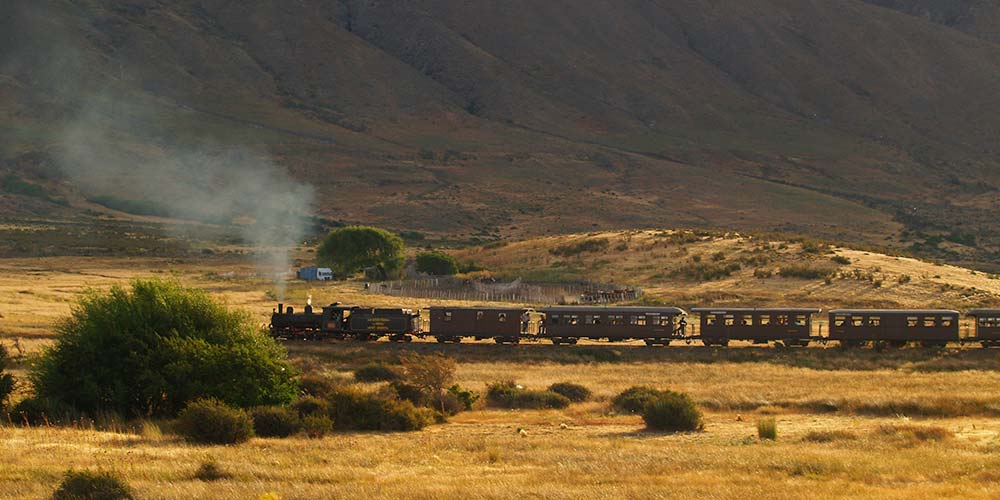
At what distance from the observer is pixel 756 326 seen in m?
47.2

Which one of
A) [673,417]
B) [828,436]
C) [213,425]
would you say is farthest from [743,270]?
[213,425]

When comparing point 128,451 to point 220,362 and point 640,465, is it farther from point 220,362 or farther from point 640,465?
point 640,465

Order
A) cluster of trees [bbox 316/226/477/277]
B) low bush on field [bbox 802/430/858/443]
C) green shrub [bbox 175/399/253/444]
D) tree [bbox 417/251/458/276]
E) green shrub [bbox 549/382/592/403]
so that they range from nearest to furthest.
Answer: green shrub [bbox 175/399/253/444]
low bush on field [bbox 802/430/858/443]
green shrub [bbox 549/382/592/403]
tree [bbox 417/251/458/276]
cluster of trees [bbox 316/226/477/277]

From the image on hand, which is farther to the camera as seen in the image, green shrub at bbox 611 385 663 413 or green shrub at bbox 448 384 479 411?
green shrub at bbox 448 384 479 411

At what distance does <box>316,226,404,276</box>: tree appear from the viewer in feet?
266

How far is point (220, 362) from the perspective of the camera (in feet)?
92.3

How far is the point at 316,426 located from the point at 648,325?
79.1 feet

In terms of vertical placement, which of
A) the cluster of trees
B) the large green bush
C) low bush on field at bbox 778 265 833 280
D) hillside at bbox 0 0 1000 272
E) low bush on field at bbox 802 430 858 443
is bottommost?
low bush on field at bbox 802 430 858 443

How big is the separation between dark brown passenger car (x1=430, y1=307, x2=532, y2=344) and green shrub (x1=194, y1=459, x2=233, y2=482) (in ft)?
94.9

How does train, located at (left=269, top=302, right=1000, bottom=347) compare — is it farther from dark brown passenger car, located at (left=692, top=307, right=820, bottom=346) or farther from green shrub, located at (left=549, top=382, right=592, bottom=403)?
green shrub, located at (left=549, top=382, right=592, bottom=403)

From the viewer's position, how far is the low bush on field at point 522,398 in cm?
3269

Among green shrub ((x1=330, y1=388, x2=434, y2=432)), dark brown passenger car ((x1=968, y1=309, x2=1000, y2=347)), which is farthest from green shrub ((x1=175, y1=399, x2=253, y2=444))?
dark brown passenger car ((x1=968, y1=309, x2=1000, y2=347))

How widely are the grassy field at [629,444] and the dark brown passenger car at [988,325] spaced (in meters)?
2.23

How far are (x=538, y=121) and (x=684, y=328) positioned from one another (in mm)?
151185
